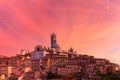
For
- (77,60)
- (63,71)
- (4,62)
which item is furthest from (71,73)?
(4,62)

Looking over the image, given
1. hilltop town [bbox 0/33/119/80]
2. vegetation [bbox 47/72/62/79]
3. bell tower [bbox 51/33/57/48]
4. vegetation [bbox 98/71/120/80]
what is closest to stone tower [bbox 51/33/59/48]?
bell tower [bbox 51/33/57/48]

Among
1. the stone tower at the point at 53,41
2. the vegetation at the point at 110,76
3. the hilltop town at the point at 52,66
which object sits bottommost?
the vegetation at the point at 110,76

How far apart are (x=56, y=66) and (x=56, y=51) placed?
490 cm

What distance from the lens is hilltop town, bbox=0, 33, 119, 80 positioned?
33.0m

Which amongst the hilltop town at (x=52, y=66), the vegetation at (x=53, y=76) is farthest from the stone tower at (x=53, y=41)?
the vegetation at (x=53, y=76)

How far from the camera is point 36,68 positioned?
36.4 metres

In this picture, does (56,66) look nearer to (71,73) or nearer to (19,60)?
(71,73)

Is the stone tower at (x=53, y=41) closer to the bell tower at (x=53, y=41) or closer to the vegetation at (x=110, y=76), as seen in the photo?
the bell tower at (x=53, y=41)

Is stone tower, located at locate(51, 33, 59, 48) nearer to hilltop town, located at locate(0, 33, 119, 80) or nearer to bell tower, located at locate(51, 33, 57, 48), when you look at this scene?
bell tower, located at locate(51, 33, 57, 48)

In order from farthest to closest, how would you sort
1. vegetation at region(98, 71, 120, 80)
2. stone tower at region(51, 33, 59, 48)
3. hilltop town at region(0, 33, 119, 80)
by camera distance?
stone tower at region(51, 33, 59, 48), hilltop town at region(0, 33, 119, 80), vegetation at region(98, 71, 120, 80)

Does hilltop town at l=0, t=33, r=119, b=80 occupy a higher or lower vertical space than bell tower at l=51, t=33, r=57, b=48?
lower

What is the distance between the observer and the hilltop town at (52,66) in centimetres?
3303

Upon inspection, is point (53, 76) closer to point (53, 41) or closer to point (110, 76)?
point (110, 76)

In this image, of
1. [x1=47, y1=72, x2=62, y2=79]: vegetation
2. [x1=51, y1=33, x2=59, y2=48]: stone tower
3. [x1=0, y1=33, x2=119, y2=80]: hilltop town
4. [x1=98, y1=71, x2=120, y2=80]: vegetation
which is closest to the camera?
[x1=98, y1=71, x2=120, y2=80]: vegetation
